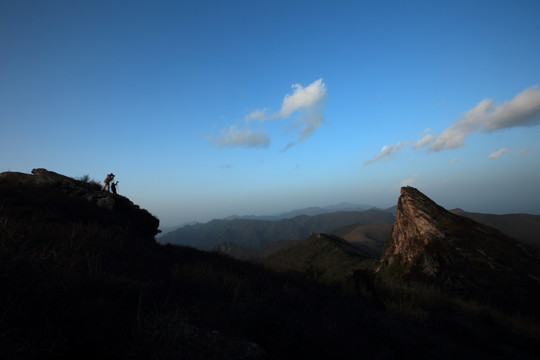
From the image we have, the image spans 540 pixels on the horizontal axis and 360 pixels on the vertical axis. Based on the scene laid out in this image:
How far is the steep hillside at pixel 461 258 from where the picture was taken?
12.4 m

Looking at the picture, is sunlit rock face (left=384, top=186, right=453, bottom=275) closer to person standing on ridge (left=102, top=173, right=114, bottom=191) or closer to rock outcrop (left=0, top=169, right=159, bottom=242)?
rock outcrop (left=0, top=169, right=159, bottom=242)

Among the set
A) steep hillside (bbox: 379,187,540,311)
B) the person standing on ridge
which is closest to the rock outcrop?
the person standing on ridge

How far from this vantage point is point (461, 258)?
Answer: 14.4 m

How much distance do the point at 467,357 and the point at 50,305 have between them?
26.3 feet

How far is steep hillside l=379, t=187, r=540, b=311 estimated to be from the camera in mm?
12359

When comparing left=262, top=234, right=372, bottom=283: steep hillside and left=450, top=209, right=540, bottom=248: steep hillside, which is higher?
left=450, top=209, right=540, bottom=248: steep hillside

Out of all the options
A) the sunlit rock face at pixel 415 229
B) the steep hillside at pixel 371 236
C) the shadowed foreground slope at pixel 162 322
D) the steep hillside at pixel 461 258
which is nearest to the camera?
the shadowed foreground slope at pixel 162 322

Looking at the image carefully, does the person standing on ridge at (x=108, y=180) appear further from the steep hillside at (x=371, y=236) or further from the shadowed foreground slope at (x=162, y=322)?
the steep hillside at (x=371, y=236)

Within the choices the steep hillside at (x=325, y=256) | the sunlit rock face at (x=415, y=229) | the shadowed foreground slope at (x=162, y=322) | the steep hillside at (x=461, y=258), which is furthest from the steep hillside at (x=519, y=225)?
the shadowed foreground slope at (x=162, y=322)

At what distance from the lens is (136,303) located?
3604 millimetres

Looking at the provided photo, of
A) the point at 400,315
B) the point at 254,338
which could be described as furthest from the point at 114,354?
the point at 400,315

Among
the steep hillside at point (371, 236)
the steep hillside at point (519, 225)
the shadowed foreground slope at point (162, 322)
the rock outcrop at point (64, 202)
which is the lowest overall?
the steep hillside at point (371, 236)

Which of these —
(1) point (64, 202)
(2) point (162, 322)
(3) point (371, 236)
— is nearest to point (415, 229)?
(2) point (162, 322)

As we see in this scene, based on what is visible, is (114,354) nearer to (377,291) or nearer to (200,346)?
(200,346)
